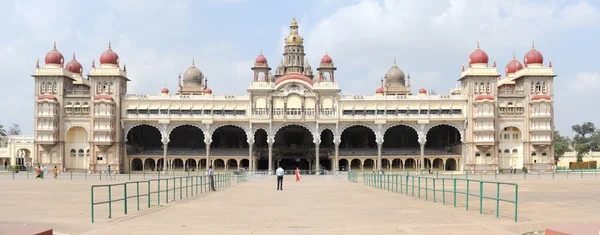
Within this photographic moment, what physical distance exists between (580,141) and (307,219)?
11920 cm

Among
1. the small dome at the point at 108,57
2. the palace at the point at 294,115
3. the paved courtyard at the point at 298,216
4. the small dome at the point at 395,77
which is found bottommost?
the paved courtyard at the point at 298,216

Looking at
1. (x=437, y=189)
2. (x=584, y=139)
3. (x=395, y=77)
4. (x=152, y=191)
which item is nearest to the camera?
(x=437, y=189)

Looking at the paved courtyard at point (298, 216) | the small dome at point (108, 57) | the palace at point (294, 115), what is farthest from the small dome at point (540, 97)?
the paved courtyard at point (298, 216)

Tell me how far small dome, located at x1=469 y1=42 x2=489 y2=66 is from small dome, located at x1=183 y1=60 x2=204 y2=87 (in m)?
36.6

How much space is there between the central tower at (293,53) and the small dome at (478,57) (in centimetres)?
2318

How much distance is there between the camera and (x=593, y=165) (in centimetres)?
9250

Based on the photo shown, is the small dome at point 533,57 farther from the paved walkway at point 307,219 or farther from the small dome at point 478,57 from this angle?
the paved walkway at point 307,219

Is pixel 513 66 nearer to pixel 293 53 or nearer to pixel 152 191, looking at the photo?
pixel 293 53

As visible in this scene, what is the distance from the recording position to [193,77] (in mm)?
94062

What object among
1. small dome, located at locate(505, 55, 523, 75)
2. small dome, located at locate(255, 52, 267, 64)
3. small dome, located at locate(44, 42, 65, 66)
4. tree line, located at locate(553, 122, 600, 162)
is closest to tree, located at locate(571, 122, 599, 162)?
tree line, located at locate(553, 122, 600, 162)

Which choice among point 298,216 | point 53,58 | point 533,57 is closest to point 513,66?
point 533,57

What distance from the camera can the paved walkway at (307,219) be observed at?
1666 centimetres

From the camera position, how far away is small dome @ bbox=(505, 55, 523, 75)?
8819 centimetres

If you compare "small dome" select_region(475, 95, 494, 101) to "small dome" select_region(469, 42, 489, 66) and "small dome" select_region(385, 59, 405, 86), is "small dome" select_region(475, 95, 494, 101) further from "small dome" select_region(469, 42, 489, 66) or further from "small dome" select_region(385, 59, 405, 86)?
"small dome" select_region(385, 59, 405, 86)
